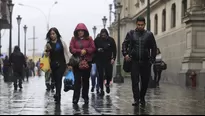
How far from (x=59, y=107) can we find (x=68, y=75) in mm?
3038

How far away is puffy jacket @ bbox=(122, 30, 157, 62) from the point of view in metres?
11.1

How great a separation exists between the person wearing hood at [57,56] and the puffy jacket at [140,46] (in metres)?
1.56

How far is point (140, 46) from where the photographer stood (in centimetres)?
1112

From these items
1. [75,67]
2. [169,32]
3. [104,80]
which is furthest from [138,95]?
[169,32]

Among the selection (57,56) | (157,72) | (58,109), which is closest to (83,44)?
(57,56)

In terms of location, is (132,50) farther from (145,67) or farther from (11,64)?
(11,64)

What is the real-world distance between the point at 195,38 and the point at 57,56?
14178mm

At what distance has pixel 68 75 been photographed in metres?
13.7

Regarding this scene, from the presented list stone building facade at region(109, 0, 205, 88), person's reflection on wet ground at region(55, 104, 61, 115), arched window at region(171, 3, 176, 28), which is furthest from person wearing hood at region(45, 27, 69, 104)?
arched window at region(171, 3, 176, 28)

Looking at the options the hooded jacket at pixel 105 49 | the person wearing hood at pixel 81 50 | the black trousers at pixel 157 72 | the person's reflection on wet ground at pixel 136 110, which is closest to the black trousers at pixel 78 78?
the person wearing hood at pixel 81 50

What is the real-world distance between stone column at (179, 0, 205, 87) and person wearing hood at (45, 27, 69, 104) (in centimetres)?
1353

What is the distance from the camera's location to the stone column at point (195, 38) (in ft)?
80.5

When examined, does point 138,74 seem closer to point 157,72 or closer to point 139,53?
point 139,53

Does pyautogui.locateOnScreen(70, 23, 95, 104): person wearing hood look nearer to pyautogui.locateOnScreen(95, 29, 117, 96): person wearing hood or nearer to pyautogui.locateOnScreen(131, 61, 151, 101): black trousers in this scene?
pyautogui.locateOnScreen(131, 61, 151, 101): black trousers
